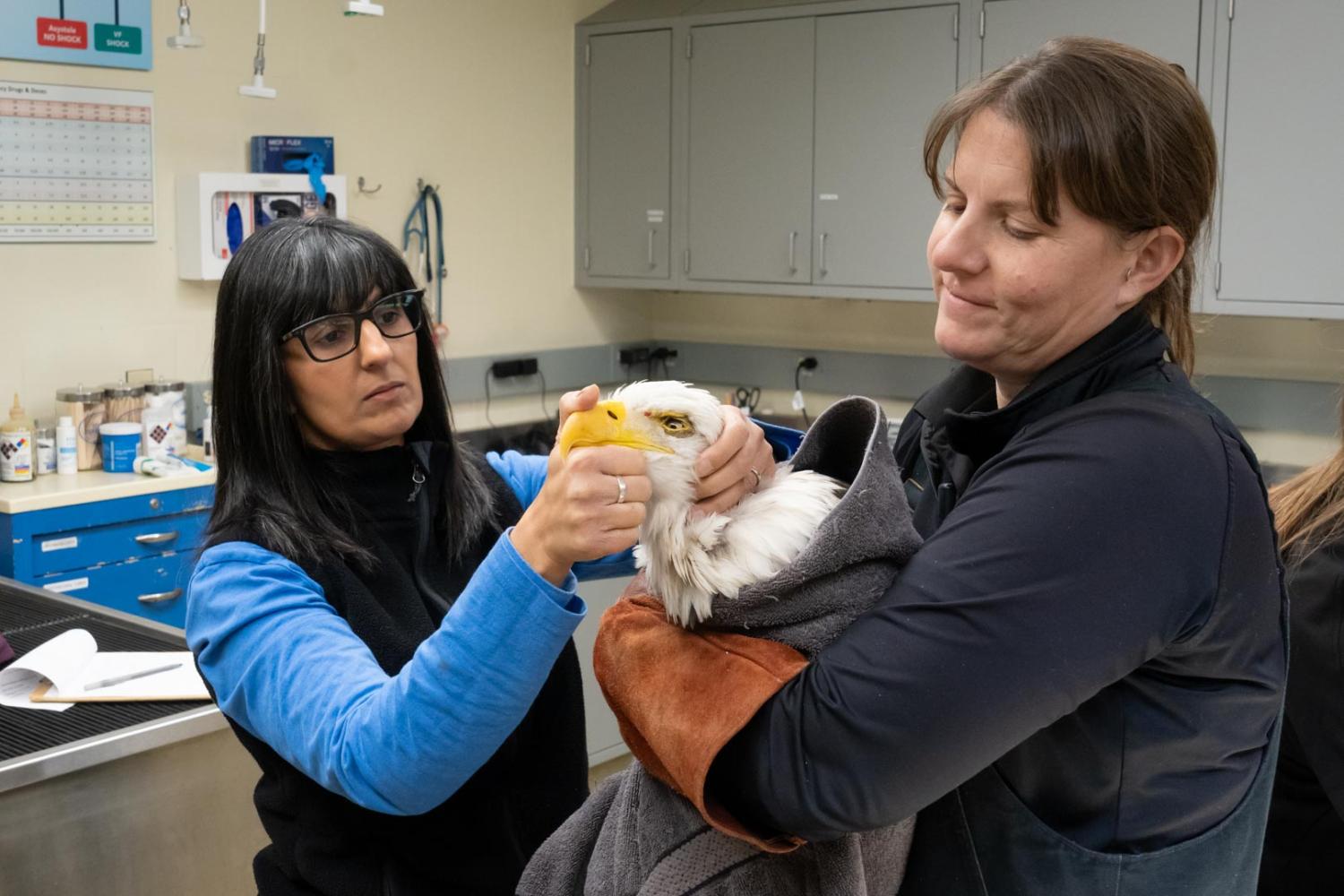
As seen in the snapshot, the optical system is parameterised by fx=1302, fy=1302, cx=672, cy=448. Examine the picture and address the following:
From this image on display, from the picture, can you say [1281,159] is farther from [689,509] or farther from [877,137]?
[689,509]

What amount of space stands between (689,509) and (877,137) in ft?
12.0

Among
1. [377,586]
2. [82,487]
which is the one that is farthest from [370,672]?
[82,487]

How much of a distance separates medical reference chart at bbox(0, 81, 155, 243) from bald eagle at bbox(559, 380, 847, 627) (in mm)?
3317

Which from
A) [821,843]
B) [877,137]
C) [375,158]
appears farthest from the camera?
[375,158]

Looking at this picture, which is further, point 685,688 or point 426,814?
point 426,814

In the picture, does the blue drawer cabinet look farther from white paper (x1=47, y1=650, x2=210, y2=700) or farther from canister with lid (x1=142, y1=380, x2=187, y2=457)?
white paper (x1=47, y1=650, x2=210, y2=700)

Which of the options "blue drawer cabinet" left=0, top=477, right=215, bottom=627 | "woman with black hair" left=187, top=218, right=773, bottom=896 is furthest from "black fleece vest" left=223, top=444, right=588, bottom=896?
"blue drawer cabinet" left=0, top=477, right=215, bottom=627

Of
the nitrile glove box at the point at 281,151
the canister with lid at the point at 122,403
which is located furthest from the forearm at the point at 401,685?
the nitrile glove box at the point at 281,151

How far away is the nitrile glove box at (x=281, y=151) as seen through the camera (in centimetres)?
421

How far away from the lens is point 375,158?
462 centimetres

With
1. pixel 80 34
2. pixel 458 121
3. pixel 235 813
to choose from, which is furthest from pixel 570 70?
pixel 235 813

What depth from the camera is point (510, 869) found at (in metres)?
1.42

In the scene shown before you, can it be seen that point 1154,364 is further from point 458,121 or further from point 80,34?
point 458,121

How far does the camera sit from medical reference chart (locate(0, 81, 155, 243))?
371cm
